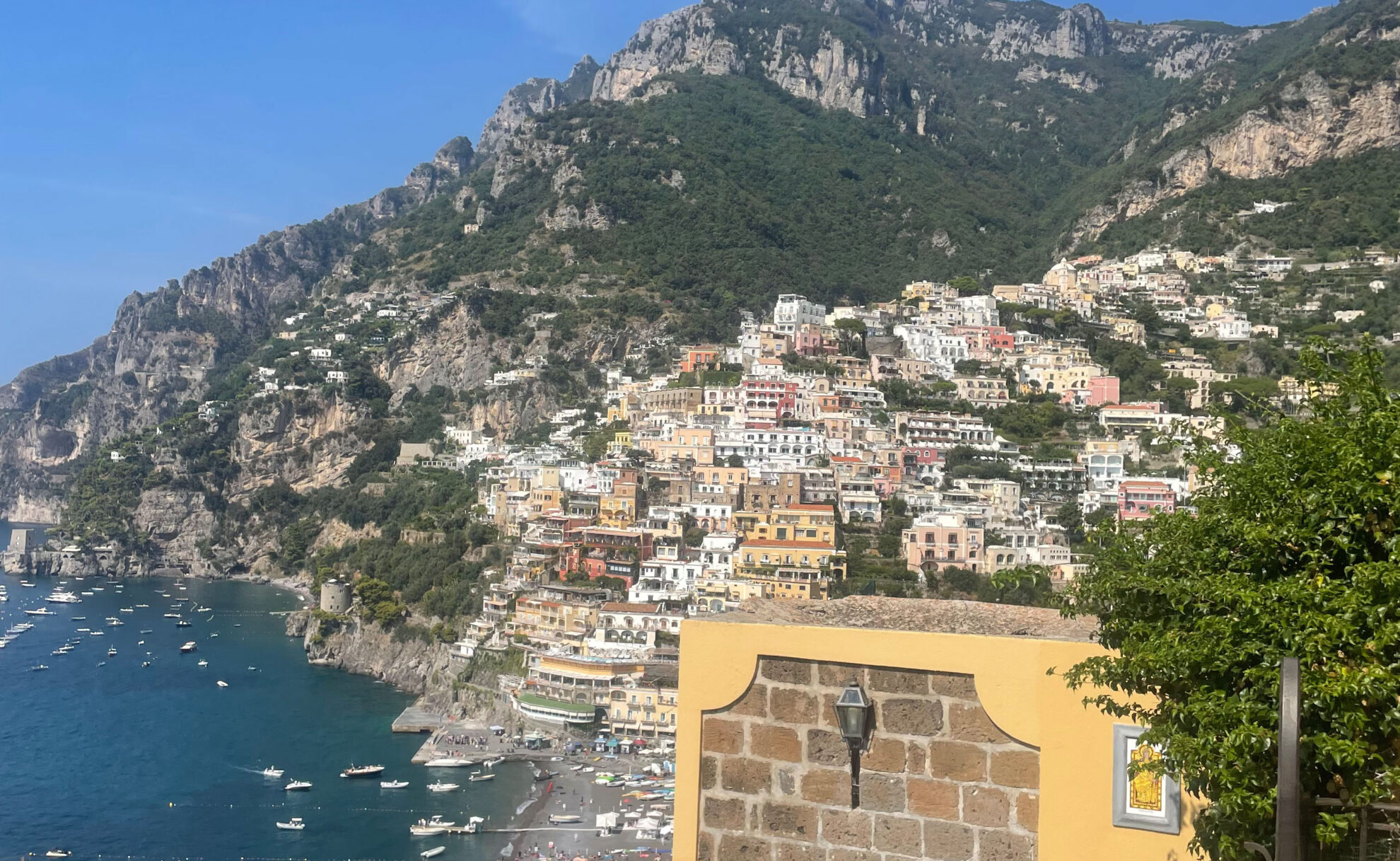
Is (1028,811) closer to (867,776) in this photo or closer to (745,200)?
(867,776)

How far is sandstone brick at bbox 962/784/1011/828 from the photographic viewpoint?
3.05 metres

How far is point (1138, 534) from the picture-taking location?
3.29 meters

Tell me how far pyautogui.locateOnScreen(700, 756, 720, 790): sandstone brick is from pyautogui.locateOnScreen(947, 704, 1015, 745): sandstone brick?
2.26ft

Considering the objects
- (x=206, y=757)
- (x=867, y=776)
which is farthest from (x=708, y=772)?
(x=206, y=757)

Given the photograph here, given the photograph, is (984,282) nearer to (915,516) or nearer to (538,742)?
(915,516)

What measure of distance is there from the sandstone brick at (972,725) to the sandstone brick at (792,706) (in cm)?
38

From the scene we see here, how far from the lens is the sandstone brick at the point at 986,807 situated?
10.0 ft

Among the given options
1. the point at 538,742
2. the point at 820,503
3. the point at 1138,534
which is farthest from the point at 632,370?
the point at 1138,534

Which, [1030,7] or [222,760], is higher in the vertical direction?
[1030,7]

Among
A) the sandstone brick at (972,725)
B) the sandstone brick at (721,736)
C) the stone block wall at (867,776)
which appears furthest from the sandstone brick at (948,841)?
the sandstone brick at (721,736)

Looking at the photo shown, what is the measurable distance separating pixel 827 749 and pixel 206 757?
29348 millimetres

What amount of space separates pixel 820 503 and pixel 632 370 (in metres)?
23.3

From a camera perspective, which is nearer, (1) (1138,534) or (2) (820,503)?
(1) (1138,534)

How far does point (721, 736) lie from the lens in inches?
132
